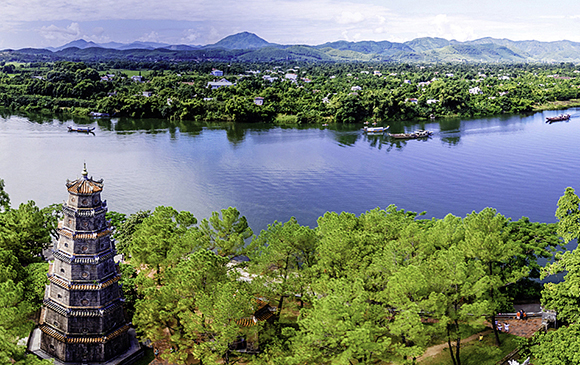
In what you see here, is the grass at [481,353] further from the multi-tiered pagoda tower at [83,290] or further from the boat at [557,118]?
the boat at [557,118]

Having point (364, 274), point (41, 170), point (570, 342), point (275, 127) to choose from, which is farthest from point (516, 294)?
point (275, 127)

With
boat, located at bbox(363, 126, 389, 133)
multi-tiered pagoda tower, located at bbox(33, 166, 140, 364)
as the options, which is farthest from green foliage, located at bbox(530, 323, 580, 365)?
boat, located at bbox(363, 126, 389, 133)

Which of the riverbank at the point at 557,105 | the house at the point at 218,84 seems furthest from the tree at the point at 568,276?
the house at the point at 218,84

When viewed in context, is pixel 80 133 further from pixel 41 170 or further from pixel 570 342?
pixel 570 342


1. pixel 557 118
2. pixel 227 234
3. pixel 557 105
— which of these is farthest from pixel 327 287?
pixel 557 105

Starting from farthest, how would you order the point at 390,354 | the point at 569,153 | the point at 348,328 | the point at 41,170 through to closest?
the point at 569,153
the point at 41,170
the point at 390,354
the point at 348,328
